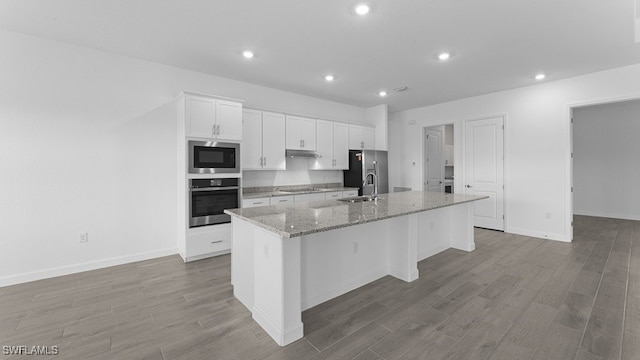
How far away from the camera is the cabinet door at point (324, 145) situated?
210 inches

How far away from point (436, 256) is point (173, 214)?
384 centimetres

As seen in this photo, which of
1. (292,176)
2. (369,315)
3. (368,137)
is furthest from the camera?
(368,137)

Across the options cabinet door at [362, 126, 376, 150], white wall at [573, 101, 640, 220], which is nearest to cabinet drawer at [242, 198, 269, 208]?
cabinet door at [362, 126, 376, 150]

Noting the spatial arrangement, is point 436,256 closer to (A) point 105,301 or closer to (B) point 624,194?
(A) point 105,301

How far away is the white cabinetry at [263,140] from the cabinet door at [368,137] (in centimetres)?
212

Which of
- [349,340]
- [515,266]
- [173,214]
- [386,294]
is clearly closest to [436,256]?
[515,266]

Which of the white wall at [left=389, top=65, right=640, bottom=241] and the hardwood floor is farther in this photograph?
the white wall at [left=389, top=65, right=640, bottom=241]

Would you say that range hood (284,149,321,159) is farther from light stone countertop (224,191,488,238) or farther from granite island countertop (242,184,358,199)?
light stone countertop (224,191,488,238)

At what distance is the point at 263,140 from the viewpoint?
4562 millimetres

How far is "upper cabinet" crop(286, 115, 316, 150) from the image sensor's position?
16.0 feet

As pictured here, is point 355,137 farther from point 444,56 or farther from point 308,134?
point 444,56
